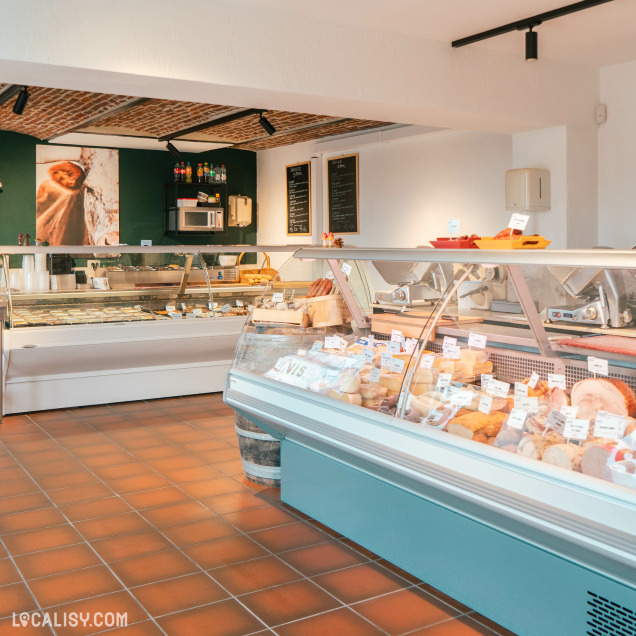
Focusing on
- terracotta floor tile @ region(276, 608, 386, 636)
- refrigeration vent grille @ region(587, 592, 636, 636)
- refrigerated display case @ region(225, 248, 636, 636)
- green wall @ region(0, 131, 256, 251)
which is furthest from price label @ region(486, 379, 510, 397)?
green wall @ region(0, 131, 256, 251)

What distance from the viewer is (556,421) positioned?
8.27ft

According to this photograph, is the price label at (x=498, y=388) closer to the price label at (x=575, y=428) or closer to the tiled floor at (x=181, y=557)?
the price label at (x=575, y=428)

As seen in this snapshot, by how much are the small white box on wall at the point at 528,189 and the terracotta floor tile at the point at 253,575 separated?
3.85 metres

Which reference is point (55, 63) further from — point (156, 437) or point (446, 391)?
point (446, 391)

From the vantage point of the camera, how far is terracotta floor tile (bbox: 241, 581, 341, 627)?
2.75 metres

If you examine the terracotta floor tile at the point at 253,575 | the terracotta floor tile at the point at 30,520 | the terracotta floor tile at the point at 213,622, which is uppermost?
the terracotta floor tile at the point at 30,520

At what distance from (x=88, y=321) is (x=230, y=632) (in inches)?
147

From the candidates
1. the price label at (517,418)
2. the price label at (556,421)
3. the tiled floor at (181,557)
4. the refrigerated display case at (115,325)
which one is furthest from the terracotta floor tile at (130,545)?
the refrigerated display case at (115,325)

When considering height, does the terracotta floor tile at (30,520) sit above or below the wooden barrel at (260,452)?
below

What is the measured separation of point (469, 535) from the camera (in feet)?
8.73

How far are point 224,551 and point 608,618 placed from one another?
170cm

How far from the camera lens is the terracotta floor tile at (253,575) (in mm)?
2977

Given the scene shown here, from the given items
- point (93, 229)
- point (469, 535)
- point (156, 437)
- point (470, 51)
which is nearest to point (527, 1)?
point (470, 51)

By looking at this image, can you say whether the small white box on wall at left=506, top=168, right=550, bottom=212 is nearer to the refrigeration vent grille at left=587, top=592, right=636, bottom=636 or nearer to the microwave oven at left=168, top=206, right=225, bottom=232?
the refrigeration vent grille at left=587, top=592, right=636, bottom=636
